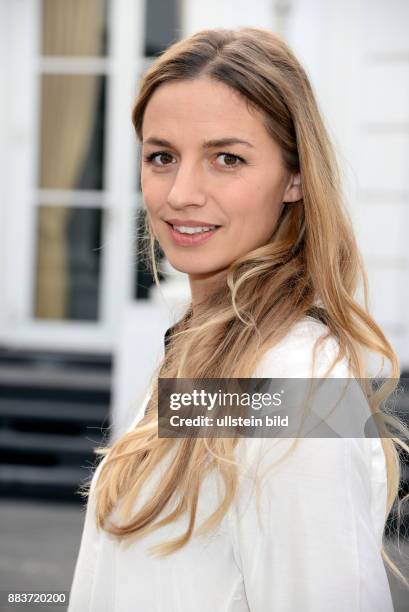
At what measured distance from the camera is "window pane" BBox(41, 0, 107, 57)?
20.3 ft

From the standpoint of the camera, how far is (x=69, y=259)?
640 cm

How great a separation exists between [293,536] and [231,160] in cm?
54

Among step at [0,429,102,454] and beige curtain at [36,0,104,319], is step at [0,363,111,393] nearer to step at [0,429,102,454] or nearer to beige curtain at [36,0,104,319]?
step at [0,429,102,454]

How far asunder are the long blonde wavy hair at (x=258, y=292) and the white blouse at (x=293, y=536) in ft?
0.09

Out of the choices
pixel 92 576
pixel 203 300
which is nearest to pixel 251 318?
pixel 203 300

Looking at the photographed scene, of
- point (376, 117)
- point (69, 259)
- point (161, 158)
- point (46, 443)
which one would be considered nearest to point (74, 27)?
point (69, 259)

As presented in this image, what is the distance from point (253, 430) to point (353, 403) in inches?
5.3

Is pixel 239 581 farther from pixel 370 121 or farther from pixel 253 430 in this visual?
pixel 370 121

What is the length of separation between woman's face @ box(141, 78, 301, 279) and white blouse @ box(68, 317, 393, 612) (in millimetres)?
201

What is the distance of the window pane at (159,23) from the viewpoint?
616 centimetres

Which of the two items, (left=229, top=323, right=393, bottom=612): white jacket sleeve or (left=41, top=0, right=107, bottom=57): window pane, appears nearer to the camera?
(left=229, top=323, right=393, bottom=612): white jacket sleeve

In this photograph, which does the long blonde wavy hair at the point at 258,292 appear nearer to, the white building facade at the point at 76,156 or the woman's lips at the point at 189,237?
the woman's lips at the point at 189,237

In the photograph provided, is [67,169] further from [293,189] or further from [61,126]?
[293,189]

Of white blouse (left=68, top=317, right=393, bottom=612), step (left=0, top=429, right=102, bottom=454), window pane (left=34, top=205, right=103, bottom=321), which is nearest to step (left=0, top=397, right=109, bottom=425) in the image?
step (left=0, top=429, right=102, bottom=454)
